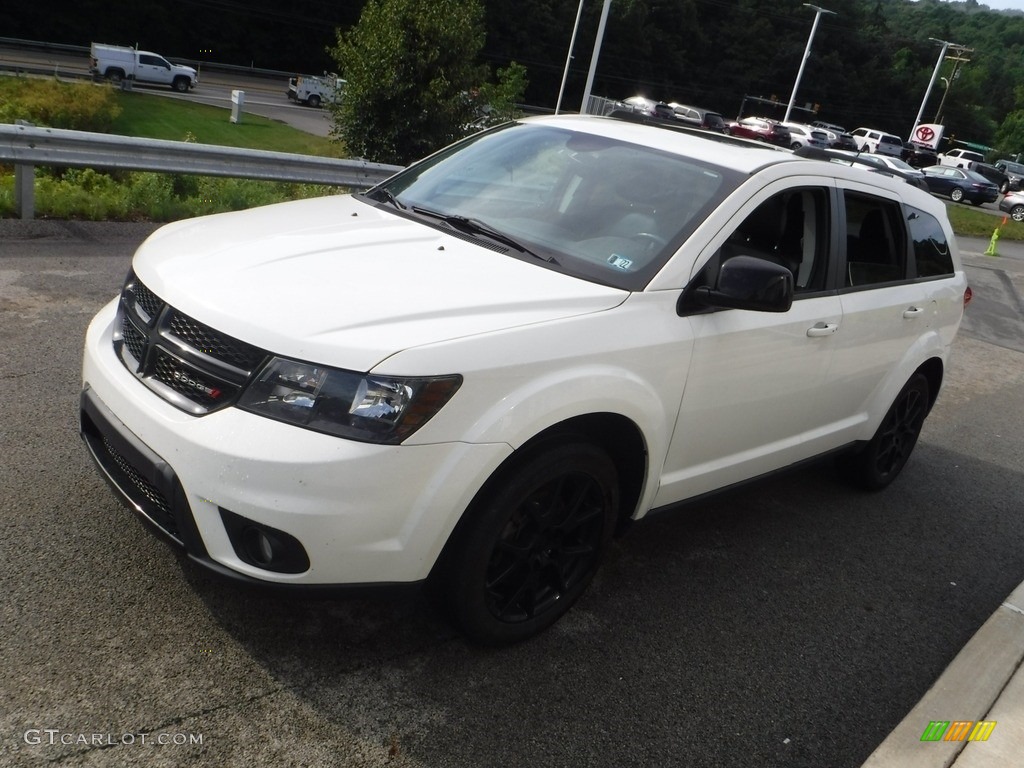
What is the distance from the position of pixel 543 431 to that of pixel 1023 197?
42831mm

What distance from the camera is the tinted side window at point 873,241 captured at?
14.7ft

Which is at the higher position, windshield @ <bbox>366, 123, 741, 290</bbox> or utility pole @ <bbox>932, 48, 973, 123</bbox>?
utility pole @ <bbox>932, 48, 973, 123</bbox>

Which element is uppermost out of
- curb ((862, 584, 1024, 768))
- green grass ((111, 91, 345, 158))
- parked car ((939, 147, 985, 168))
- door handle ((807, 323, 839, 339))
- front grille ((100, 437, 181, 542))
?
door handle ((807, 323, 839, 339))

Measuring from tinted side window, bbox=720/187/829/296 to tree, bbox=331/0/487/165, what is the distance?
37.5ft

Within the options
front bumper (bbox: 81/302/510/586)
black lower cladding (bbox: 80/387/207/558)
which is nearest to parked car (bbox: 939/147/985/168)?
front bumper (bbox: 81/302/510/586)

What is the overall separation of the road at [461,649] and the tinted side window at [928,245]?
1449 mm

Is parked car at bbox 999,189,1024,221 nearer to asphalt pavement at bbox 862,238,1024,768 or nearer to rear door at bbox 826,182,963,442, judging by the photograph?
rear door at bbox 826,182,963,442

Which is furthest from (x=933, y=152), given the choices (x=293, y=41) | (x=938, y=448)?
(x=938, y=448)

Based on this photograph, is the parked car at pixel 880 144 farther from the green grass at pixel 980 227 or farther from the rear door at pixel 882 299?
the rear door at pixel 882 299

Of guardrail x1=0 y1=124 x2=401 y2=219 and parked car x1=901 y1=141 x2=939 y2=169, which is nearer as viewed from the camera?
guardrail x1=0 y1=124 x2=401 y2=219

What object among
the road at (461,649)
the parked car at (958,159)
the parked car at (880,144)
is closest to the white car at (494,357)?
the road at (461,649)

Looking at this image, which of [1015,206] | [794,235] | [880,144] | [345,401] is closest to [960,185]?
[1015,206]

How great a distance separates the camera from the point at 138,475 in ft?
9.75

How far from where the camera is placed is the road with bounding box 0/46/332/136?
38938 mm
